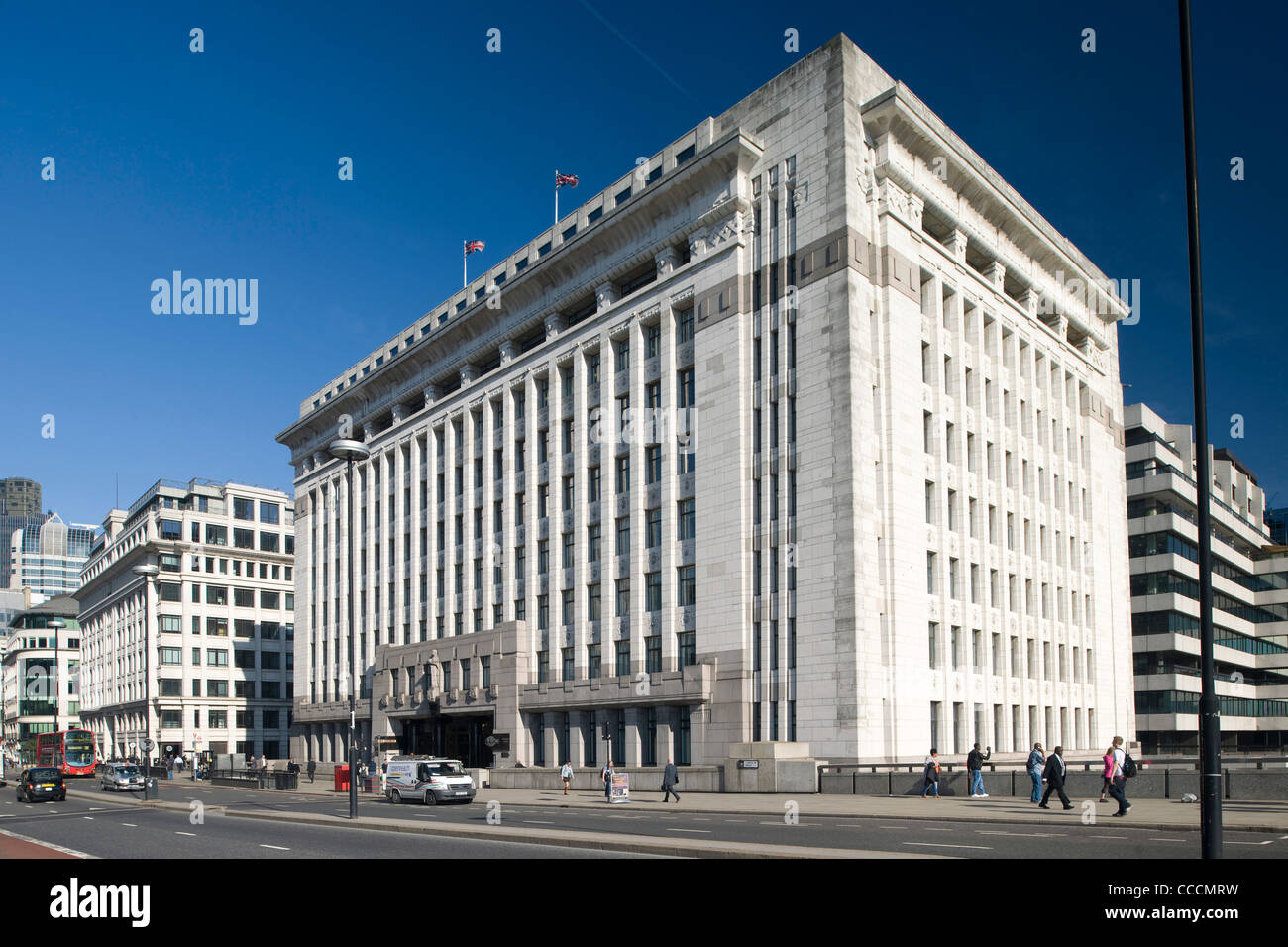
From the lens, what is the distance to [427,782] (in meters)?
40.2

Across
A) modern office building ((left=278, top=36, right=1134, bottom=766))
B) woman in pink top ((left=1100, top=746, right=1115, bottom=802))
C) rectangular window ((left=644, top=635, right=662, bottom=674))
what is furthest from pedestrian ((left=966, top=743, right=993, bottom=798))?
rectangular window ((left=644, top=635, right=662, bottom=674))

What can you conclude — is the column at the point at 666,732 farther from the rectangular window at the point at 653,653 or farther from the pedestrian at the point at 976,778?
the pedestrian at the point at 976,778

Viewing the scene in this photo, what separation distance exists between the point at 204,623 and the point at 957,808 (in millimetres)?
103041

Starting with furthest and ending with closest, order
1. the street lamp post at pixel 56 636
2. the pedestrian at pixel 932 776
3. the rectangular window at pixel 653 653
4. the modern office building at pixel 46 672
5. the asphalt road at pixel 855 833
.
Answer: the street lamp post at pixel 56 636 < the modern office building at pixel 46 672 < the rectangular window at pixel 653 653 < the pedestrian at pixel 932 776 < the asphalt road at pixel 855 833

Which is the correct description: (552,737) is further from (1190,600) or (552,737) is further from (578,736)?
(1190,600)

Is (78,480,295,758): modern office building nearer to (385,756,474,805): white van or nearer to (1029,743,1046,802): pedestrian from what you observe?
(385,756,474,805): white van

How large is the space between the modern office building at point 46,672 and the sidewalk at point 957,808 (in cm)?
13628

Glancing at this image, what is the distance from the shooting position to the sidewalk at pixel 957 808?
24.6 metres

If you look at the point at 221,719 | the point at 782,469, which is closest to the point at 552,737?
the point at 782,469

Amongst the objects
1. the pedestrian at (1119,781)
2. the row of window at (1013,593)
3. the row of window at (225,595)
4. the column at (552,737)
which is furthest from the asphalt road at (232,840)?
the row of window at (225,595)

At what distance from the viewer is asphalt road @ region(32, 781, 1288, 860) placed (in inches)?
738

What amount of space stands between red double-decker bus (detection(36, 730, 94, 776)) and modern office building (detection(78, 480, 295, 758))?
81.6 feet
